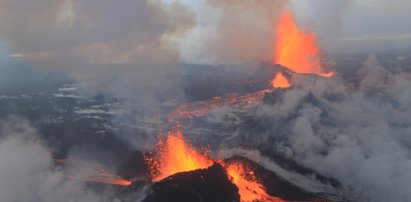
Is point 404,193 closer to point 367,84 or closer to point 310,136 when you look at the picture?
point 310,136

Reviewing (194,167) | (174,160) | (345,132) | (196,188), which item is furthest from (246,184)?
(345,132)

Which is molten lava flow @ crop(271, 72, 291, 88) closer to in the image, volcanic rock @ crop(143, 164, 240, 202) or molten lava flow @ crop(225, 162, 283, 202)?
molten lava flow @ crop(225, 162, 283, 202)

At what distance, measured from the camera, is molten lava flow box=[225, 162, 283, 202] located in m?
65.4

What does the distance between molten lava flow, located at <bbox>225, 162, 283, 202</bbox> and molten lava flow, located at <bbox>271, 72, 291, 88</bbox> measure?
73667 millimetres

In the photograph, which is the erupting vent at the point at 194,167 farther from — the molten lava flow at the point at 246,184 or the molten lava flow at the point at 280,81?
the molten lava flow at the point at 280,81

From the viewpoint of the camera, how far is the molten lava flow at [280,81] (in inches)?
5802

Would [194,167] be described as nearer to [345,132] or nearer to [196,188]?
[196,188]

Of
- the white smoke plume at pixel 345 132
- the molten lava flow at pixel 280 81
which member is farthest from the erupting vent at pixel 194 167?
the molten lava flow at pixel 280 81

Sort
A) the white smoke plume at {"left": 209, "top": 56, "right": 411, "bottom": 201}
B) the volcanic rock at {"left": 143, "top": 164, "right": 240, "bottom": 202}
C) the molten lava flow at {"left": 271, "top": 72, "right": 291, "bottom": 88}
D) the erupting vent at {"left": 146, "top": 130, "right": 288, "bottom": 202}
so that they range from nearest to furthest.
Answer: the volcanic rock at {"left": 143, "top": 164, "right": 240, "bottom": 202}
the erupting vent at {"left": 146, "top": 130, "right": 288, "bottom": 202}
the white smoke plume at {"left": 209, "top": 56, "right": 411, "bottom": 201}
the molten lava flow at {"left": 271, "top": 72, "right": 291, "bottom": 88}

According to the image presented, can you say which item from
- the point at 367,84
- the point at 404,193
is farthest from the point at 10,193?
the point at 367,84

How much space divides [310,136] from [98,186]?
70.2 m

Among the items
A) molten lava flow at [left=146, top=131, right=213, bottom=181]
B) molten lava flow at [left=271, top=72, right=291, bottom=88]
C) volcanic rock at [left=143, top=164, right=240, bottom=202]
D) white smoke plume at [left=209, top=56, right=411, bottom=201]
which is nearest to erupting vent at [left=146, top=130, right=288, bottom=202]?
molten lava flow at [left=146, top=131, right=213, bottom=181]

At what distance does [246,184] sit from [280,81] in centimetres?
8471

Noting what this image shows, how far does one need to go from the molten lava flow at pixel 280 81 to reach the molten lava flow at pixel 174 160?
62368 mm
